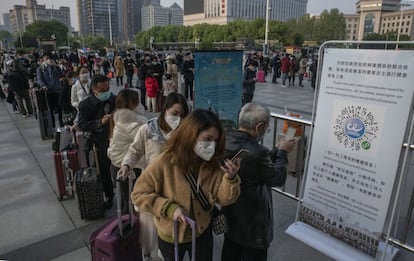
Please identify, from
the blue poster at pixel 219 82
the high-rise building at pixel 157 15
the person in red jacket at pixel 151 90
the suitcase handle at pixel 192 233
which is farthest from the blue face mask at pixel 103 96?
the high-rise building at pixel 157 15

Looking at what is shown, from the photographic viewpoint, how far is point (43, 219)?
12.8ft

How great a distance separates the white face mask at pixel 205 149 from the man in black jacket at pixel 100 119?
228 centimetres

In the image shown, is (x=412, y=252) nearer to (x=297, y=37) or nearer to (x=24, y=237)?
(x=24, y=237)

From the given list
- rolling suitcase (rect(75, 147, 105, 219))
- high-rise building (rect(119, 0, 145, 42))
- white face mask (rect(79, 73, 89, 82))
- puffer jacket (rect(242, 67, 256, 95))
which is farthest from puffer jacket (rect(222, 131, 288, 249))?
high-rise building (rect(119, 0, 145, 42))

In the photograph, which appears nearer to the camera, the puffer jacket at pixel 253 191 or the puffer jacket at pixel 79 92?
the puffer jacket at pixel 253 191

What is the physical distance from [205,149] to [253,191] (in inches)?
20.3

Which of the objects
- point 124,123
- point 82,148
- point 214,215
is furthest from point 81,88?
point 214,215

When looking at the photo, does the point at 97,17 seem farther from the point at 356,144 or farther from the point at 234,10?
the point at 356,144

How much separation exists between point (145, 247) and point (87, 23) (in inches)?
5162

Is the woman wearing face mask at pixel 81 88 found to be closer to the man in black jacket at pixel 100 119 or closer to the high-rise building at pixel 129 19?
the man in black jacket at pixel 100 119

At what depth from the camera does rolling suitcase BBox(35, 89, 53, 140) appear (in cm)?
709

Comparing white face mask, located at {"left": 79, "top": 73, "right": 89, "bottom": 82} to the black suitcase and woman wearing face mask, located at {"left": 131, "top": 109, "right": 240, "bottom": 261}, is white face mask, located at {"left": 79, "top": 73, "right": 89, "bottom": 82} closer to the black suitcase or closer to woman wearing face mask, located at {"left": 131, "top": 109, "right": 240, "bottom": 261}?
the black suitcase

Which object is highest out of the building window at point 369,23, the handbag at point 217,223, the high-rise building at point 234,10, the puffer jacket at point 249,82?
the high-rise building at point 234,10

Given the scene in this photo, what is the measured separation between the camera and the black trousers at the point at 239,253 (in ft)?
7.30
